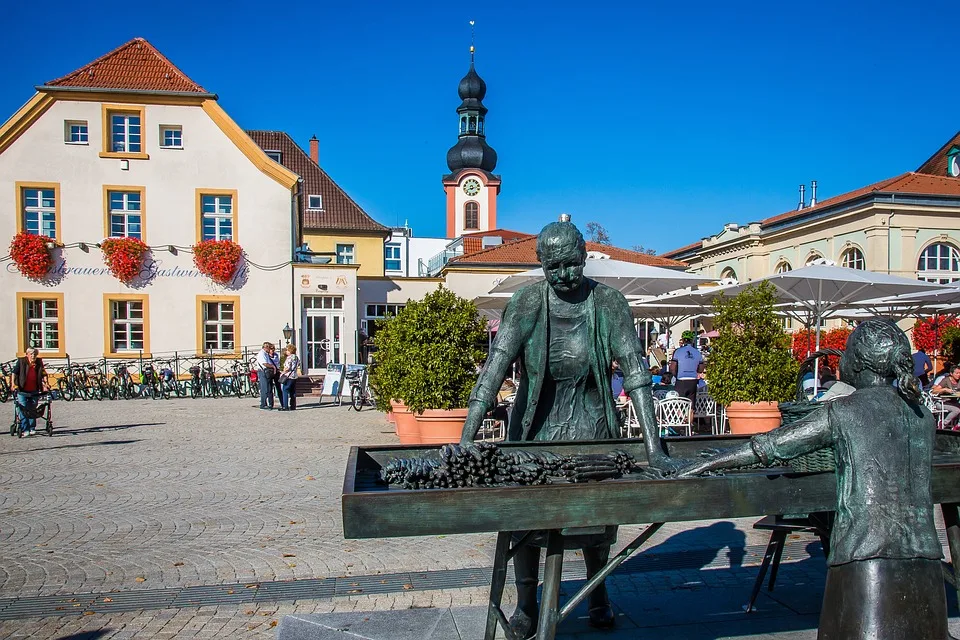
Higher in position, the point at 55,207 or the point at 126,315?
the point at 55,207

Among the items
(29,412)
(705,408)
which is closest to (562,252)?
(705,408)

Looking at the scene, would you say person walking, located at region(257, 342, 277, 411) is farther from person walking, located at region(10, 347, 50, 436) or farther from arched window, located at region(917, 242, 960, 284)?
arched window, located at region(917, 242, 960, 284)

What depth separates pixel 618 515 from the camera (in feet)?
8.73

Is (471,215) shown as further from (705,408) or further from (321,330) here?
(705,408)

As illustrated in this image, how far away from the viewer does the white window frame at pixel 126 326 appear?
1010 inches

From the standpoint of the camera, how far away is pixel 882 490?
2.66 m

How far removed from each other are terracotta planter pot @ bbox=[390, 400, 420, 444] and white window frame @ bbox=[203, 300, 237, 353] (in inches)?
648

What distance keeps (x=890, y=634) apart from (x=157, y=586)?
4172 millimetres

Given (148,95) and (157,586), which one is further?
(148,95)

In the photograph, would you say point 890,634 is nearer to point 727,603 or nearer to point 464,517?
point 464,517

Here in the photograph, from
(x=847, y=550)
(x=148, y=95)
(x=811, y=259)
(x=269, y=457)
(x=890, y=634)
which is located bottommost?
(x=269, y=457)

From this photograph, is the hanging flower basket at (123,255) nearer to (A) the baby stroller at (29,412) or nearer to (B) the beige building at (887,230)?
(A) the baby stroller at (29,412)

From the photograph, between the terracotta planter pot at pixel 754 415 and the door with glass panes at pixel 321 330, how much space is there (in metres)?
19.1

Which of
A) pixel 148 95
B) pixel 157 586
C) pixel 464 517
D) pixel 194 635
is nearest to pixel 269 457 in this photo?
pixel 157 586
